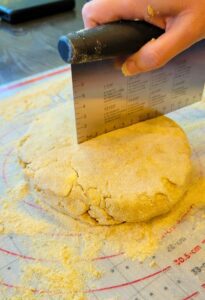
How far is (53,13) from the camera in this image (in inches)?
84.3

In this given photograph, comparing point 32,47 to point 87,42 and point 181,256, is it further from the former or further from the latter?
point 181,256

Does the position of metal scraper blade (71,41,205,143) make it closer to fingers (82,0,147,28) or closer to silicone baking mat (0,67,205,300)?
fingers (82,0,147,28)

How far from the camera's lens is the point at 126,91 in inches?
38.5

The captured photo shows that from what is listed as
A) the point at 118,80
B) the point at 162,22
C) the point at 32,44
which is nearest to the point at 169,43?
the point at 162,22

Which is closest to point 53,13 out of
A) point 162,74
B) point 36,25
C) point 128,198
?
point 36,25

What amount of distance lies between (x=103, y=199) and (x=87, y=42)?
1.24 ft

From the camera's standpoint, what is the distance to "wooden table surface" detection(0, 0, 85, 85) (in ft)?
5.38

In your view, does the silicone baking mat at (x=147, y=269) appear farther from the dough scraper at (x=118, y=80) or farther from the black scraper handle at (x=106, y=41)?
the black scraper handle at (x=106, y=41)

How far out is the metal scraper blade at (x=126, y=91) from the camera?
900mm

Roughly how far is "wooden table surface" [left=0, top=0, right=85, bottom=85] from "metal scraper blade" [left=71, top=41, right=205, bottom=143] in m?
0.74

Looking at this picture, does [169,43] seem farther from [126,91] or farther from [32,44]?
[32,44]

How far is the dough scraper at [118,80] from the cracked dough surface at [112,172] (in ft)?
0.21

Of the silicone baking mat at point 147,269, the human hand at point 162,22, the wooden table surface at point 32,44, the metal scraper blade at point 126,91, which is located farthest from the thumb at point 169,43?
the wooden table surface at point 32,44

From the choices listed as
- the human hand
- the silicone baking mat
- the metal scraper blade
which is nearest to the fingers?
the human hand
